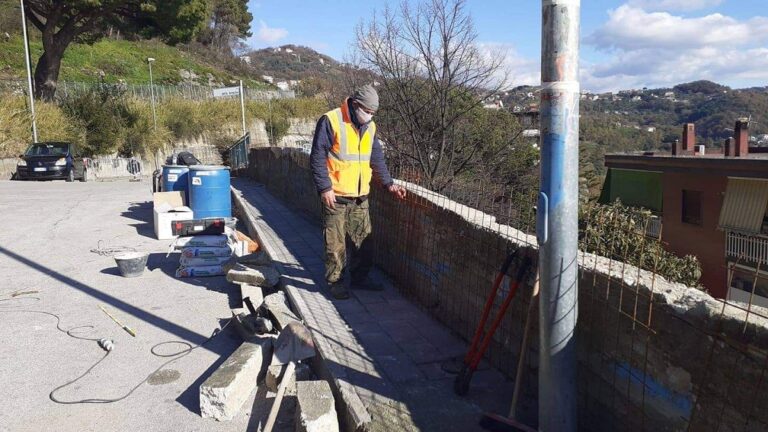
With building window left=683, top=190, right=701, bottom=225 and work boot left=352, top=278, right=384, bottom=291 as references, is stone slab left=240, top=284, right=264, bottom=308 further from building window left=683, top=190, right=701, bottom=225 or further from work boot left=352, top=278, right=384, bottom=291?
building window left=683, top=190, right=701, bottom=225

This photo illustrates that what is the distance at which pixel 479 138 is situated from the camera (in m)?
20.7

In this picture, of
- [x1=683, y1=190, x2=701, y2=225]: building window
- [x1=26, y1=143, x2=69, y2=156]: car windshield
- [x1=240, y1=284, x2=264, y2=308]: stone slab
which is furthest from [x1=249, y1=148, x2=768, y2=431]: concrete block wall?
[x1=683, y1=190, x2=701, y2=225]: building window

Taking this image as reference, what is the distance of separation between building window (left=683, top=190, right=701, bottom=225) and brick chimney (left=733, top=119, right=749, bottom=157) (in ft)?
14.1

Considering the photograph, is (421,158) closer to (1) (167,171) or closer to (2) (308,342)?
(1) (167,171)

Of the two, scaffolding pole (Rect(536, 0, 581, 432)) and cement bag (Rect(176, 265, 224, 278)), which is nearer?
scaffolding pole (Rect(536, 0, 581, 432))

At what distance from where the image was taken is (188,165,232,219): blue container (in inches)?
409

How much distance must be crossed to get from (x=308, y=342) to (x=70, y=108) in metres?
29.1

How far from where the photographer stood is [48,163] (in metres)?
21.2

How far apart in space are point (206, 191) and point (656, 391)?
8956mm

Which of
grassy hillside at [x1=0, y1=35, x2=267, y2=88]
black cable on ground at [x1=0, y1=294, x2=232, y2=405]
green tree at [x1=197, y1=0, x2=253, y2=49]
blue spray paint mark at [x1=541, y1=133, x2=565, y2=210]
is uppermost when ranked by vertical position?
green tree at [x1=197, y1=0, x2=253, y2=49]

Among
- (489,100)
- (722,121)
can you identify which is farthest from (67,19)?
(722,121)

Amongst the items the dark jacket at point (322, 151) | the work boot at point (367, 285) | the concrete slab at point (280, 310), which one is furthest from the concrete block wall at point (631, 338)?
the concrete slab at point (280, 310)

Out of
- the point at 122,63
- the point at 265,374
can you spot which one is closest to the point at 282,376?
the point at 265,374

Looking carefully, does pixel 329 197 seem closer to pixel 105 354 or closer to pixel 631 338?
pixel 105 354
